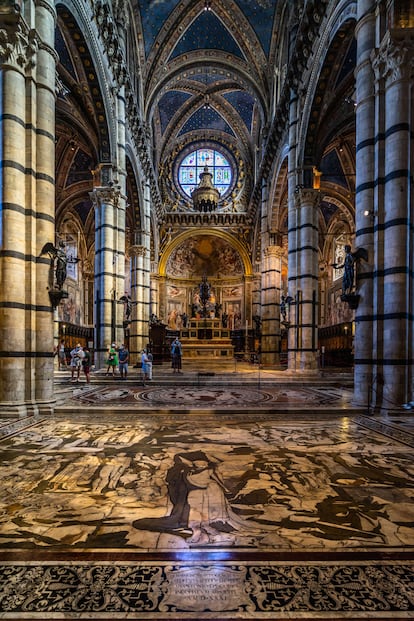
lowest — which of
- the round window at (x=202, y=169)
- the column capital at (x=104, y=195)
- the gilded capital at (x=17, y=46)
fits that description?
the column capital at (x=104, y=195)

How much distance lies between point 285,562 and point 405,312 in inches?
271

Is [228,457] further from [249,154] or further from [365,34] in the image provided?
[249,154]

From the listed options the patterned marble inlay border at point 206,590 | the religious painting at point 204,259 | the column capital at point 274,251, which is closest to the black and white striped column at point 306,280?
the column capital at point 274,251

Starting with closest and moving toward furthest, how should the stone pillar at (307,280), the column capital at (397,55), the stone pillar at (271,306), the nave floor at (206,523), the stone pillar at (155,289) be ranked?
the nave floor at (206,523) → the column capital at (397,55) → the stone pillar at (307,280) → the stone pillar at (271,306) → the stone pillar at (155,289)

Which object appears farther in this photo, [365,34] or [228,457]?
[365,34]

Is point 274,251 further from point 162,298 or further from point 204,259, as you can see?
point 204,259

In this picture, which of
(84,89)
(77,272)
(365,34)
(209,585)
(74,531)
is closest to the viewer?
(209,585)

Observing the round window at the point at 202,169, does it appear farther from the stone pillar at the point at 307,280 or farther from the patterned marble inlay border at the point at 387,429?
the patterned marble inlay border at the point at 387,429

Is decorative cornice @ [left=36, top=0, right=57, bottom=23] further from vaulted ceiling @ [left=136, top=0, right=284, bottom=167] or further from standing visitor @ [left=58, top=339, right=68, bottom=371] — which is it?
vaulted ceiling @ [left=136, top=0, right=284, bottom=167]

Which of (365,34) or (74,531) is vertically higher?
(365,34)

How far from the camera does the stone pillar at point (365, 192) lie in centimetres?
868

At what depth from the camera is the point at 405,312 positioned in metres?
8.05

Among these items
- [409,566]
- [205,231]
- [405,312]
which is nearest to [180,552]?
[409,566]

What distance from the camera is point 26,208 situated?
26.4ft
